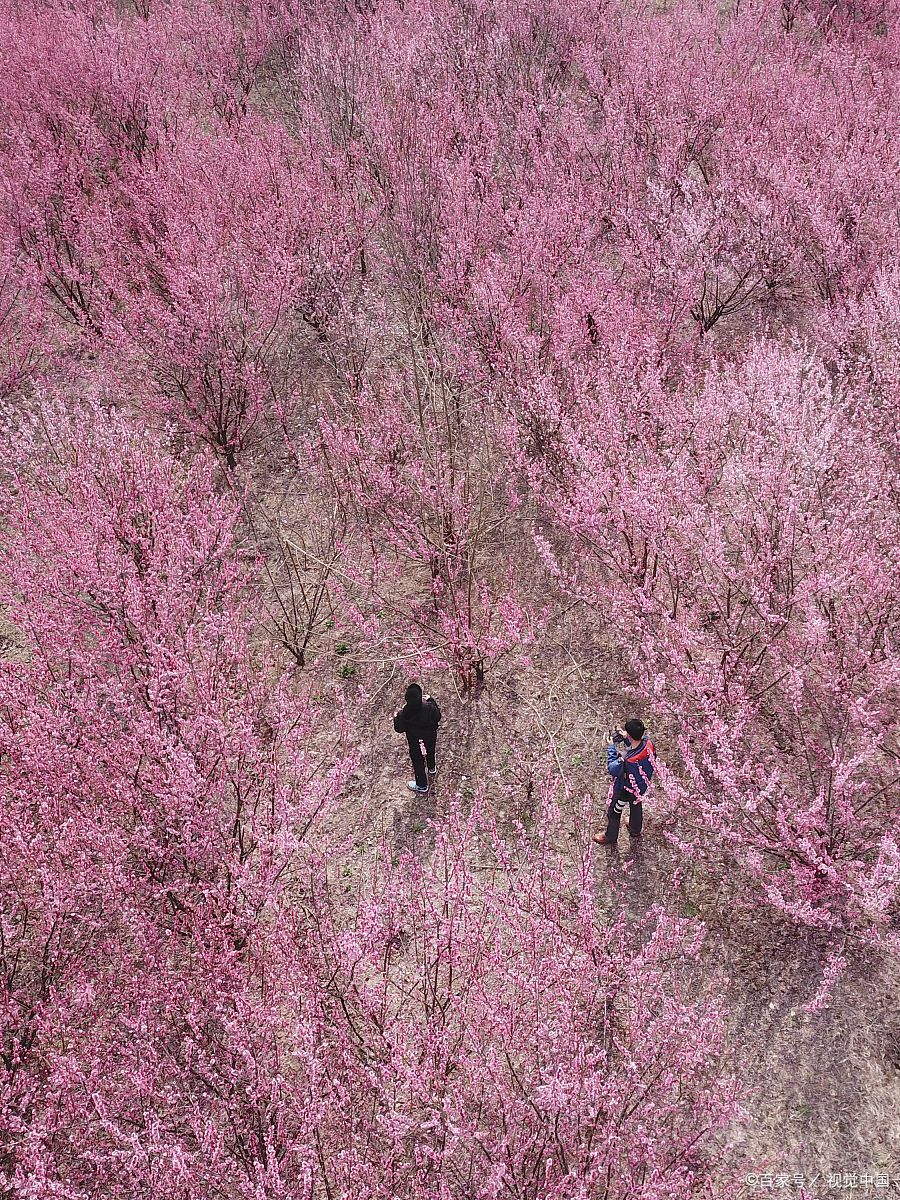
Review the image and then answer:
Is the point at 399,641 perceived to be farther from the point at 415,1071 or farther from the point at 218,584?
the point at 415,1071

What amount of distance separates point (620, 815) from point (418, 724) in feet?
4.69

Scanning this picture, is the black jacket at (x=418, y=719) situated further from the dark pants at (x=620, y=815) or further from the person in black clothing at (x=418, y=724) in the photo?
the dark pants at (x=620, y=815)

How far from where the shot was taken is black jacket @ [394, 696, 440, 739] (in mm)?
4422

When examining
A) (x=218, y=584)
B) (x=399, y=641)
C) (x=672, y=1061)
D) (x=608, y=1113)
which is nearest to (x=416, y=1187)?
(x=608, y=1113)

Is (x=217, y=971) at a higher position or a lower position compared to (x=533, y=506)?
lower

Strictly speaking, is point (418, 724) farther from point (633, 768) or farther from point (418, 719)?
point (633, 768)

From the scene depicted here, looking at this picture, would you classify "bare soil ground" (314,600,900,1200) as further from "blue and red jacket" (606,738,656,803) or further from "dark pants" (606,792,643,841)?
"blue and red jacket" (606,738,656,803)

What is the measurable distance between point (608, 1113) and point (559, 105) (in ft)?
40.8

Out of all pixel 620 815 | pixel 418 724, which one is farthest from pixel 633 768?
pixel 418 724

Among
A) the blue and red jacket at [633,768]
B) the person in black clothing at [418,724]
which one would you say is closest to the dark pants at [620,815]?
the blue and red jacket at [633,768]

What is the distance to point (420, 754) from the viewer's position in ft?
15.4

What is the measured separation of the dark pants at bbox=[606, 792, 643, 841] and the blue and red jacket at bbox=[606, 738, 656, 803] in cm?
6

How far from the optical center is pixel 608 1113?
2.94 metres

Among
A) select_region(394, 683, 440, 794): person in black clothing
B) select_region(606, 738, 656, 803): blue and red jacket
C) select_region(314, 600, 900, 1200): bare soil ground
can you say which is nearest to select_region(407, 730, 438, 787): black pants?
select_region(394, 683, 440, 794): person in black clothing
